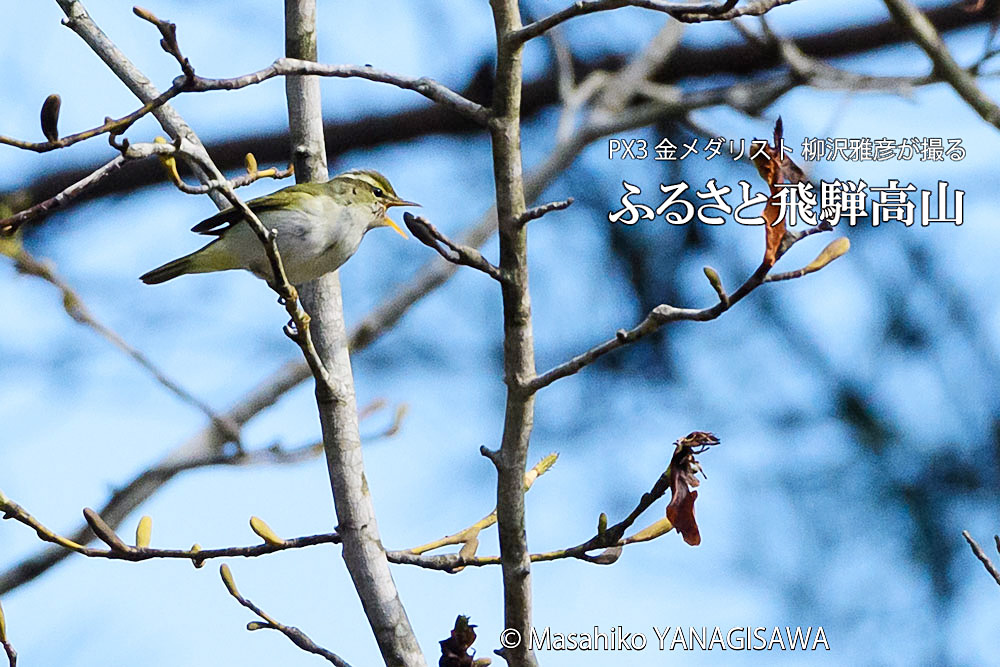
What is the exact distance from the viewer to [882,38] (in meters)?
5.49

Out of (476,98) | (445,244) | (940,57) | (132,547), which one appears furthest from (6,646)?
(476,98)

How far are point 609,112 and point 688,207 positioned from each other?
1725 mm

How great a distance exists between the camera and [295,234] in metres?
2.43

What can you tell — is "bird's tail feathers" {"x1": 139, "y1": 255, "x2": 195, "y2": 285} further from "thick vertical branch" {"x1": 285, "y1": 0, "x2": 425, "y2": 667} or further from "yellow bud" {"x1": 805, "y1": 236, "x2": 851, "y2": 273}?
"yellow bud" {"x1": 805, "y1": 236, "x2": 851, "y2": 273}

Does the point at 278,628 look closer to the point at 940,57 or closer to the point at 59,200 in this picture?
the point at 59,200

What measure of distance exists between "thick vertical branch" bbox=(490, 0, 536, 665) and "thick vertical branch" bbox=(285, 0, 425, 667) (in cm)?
28

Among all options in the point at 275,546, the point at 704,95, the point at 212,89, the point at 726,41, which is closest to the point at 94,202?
the point at 704,95

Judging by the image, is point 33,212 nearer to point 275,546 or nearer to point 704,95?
point 275,546

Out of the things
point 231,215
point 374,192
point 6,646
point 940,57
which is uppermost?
point 940,57

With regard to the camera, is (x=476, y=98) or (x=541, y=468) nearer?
(x=541, y=468)

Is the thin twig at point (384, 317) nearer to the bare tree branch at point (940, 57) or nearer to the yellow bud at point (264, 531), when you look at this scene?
the bare tree branch at point (940, 57)

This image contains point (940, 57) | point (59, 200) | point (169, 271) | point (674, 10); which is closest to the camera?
point (59, 200)

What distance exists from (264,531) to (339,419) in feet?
0.80

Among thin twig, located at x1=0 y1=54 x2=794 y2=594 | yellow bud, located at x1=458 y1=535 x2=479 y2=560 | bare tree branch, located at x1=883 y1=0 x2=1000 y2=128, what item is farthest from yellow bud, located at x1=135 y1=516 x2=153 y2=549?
bare tree branch, located at x1=883 y1=0 x2=1000 y2=128
